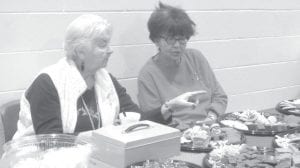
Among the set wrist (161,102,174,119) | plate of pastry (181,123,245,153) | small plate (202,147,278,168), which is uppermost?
small plate (202,147,278,168)

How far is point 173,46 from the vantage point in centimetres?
275

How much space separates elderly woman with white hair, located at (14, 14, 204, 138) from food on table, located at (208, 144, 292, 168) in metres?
0.62

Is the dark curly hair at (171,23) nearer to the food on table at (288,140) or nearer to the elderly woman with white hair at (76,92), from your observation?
the elderly woman with white hair at (76,92)

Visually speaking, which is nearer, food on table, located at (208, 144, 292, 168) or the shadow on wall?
food on table, located at (208, 144, 292, 168)

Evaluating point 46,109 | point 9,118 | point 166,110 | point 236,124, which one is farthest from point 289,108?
point 9,118

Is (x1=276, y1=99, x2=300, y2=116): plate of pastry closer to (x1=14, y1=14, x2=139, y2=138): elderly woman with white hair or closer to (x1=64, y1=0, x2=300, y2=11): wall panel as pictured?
(x1=14, y1=14, x2=139, y2=138): elderly woman with white hair

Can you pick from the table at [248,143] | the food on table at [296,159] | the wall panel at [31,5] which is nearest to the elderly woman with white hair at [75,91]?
the wall panel at [31,5]

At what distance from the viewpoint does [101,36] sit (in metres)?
2.33

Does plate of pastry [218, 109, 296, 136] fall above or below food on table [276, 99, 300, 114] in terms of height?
above

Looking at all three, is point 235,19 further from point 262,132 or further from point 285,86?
point 262,132

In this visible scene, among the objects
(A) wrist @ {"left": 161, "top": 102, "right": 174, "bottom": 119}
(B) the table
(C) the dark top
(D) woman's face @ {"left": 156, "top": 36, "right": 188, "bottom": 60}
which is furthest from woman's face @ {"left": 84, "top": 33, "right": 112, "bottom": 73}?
(B) the table

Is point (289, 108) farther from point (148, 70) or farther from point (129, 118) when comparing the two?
point (129, 118)

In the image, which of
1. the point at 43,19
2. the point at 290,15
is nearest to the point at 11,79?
the point at 43,19

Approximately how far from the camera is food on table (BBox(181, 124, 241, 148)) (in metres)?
1.81
